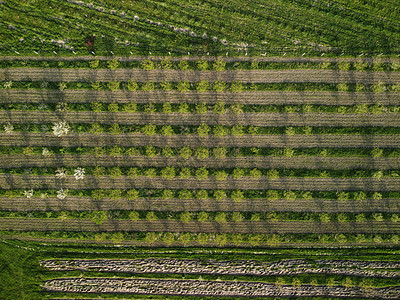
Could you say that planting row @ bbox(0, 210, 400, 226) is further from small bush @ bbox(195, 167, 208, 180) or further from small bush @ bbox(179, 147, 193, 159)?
small bush @ bbox(179, 147, 193, 159)

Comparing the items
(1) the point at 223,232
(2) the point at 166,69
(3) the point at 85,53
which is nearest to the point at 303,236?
(1) the point at 223,232

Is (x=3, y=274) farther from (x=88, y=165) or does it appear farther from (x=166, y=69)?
(x=166, y=69)

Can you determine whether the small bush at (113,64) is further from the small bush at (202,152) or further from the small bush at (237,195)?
the small bush at (237,195)

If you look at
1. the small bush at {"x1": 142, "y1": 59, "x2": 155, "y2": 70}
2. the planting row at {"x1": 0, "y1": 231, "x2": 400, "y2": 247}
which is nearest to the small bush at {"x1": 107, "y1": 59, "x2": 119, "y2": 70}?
the small bush at {"x1": 142, "y1": 59, "x2": 155, "y2": 70}

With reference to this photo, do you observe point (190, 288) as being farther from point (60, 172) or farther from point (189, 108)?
point (189, 108)

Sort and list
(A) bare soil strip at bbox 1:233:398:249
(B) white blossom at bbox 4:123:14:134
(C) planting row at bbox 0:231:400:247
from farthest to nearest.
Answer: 1. (A) bare soil strip at bbox 1:233:398:249
2. (B) white blossom at bbox 4:123:14:134
3. (C) planting row at bbox 0:231:400:247

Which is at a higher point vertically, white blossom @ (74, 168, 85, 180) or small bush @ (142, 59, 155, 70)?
small bush @ (142, 59, 155, 70)

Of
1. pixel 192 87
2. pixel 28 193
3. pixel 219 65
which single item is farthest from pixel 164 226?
pixel 219 65
